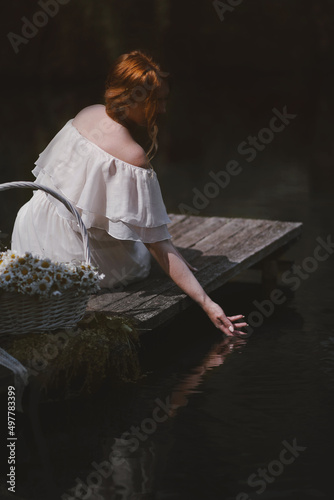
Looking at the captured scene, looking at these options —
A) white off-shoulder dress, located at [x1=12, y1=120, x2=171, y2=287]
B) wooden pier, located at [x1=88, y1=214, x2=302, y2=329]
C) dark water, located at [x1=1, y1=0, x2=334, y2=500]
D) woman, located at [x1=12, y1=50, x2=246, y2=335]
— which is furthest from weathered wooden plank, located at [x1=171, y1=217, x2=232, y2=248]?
woman, located at [x1=12, y1=50, x2=246, y2=335]

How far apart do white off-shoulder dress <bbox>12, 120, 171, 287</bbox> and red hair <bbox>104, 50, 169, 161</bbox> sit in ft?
0.69

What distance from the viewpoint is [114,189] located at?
170 inches

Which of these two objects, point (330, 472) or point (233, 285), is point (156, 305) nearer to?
point (330, 472)

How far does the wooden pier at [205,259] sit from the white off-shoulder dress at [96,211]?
18cm

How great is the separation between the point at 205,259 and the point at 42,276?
180 centimetres

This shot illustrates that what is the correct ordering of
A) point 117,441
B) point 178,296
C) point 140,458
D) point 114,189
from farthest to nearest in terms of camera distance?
point 178,296 < point 114,189 < point 117,441 < point 140,458

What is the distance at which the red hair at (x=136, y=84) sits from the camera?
4.24m

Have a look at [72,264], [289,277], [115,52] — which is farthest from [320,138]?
[115,52]

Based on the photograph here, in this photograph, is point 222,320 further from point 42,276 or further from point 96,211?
point 42,276

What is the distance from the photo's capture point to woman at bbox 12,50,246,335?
4281 millimetres

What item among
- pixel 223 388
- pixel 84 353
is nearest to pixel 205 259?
pixel 223 388

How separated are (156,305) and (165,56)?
24.3 metres

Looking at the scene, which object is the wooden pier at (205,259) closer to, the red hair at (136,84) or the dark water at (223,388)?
the dark water at (223,388)

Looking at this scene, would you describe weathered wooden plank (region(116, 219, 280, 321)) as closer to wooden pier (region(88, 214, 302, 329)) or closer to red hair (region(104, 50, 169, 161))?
wooden pier (region(88, 214, 302, 329))
